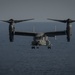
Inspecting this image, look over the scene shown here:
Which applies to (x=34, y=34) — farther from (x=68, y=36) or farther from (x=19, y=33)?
(x=68, y=36)

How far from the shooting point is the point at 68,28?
116 meters

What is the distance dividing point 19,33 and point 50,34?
1179 centimetres

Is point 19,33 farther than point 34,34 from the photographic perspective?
No

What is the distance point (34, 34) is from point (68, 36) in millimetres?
18578

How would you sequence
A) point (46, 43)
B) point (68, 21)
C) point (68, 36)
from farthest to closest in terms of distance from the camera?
point (46, 43) < point (68, 21) < point (68, 36)

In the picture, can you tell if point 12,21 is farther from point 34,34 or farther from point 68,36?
point 68,36

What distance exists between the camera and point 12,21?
403ft

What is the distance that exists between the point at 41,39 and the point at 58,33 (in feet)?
64.6

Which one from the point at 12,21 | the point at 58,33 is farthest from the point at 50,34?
the point at 12,21

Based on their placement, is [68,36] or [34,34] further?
[34,34]

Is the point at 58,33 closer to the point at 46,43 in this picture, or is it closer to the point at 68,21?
the point at 68,21

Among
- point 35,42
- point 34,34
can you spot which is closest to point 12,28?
point 34,34

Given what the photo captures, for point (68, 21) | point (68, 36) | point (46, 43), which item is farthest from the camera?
point (46, 43)

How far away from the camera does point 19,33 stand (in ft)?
387
